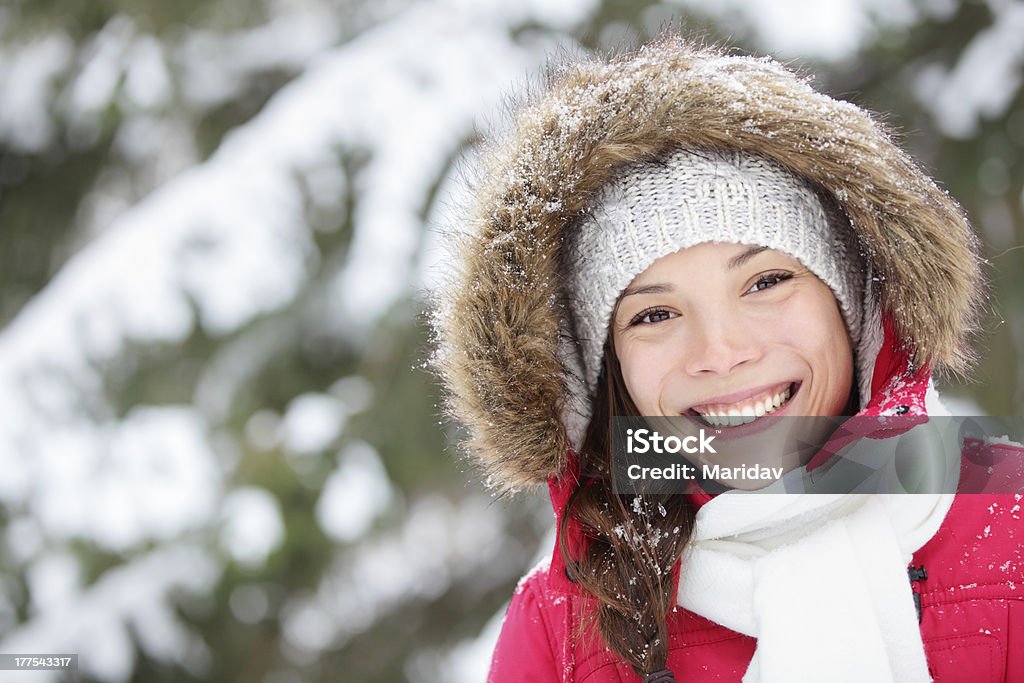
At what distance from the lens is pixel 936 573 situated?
1.46m

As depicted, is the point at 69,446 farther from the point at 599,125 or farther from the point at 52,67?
the point at 599,125

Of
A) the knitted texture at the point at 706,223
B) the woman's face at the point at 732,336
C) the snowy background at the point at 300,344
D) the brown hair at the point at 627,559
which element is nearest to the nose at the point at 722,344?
the woman's face at the point at 732,336

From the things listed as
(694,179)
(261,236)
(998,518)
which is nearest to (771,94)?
(694,179)

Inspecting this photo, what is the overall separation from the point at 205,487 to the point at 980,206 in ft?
10.0

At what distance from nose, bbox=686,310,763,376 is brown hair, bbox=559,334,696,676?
254 mm

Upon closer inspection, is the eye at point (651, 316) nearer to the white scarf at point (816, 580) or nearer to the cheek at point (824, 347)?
the cheek at point (824, 347)

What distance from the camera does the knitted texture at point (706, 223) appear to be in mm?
1607

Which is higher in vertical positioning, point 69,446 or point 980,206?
point 980,206

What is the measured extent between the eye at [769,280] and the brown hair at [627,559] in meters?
0.31

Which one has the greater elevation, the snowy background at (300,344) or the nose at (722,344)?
the snowy background at (300,344)

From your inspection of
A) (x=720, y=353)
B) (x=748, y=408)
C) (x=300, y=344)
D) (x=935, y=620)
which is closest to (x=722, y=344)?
(x=720, y=353)

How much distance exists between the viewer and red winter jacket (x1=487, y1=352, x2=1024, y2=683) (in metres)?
1.40

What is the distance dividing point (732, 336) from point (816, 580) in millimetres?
408

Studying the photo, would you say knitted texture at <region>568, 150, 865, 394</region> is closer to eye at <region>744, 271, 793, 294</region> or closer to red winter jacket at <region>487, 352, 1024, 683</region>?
eye at <region>744, 271, 793, 294</region>
